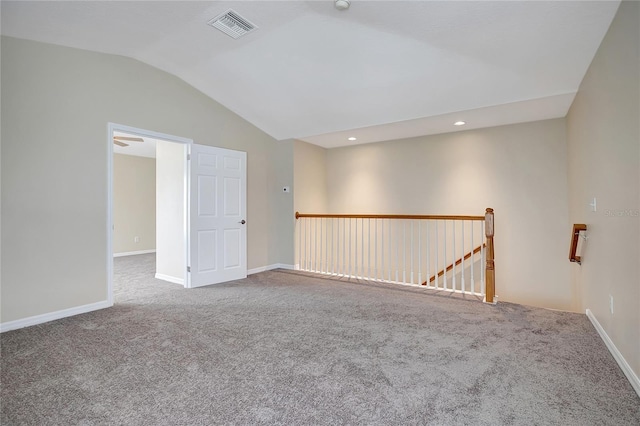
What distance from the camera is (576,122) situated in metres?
3.52

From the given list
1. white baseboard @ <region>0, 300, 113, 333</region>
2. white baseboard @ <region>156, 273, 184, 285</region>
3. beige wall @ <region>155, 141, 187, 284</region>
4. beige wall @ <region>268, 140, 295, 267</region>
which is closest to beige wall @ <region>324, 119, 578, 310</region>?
beige wall @ <region>268, 140, 295, 267</region>

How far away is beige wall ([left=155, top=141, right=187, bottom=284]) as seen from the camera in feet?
14.8

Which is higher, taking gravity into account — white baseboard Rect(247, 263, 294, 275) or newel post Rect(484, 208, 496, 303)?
newel post Rect(484, 208, 496, 303)

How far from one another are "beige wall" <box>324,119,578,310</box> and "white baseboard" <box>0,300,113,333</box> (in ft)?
14.7

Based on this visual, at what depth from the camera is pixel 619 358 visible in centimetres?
211

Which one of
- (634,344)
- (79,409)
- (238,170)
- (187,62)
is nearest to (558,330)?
(634,344)

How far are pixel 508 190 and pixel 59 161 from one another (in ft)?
18.6

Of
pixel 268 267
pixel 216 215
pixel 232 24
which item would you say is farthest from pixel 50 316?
pixel 232 24

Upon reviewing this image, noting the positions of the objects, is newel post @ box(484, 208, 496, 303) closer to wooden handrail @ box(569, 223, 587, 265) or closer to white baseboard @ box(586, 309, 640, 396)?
wooden handrail @ box(569, 223, 587, 265)

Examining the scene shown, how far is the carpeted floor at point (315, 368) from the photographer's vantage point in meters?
1.64

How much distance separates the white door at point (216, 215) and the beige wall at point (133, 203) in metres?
4.51

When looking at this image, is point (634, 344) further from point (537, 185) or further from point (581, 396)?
point (537, 185)

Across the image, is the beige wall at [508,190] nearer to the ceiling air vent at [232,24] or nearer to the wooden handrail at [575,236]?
the wooden handrail at [575,236]

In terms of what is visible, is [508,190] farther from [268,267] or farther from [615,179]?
[268,267]
